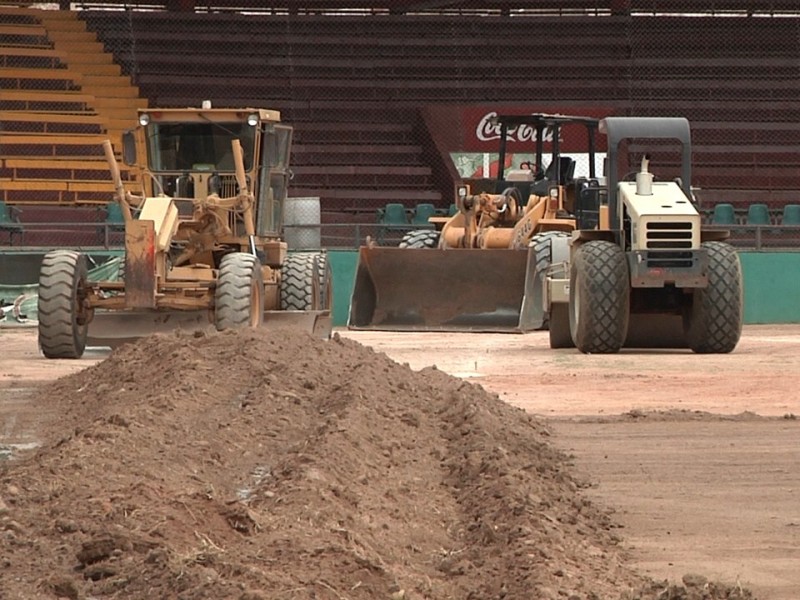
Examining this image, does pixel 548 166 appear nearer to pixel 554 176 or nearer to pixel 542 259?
pixel 554 176

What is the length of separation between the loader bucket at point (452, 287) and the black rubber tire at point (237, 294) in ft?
14.5

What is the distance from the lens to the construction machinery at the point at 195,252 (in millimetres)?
15766

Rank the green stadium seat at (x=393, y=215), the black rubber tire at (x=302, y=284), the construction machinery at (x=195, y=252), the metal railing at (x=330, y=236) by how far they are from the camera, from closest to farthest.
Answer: the construction machinery at (x=195, y=252)
the black rubber tire at (x=302, y=284)
the metal railing at (x=330, y=236)
the green stadium seat at (x=393, y=215)

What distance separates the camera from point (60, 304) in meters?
16.1

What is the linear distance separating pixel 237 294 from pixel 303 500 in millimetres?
8512

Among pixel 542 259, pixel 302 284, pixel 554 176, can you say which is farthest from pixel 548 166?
pixel 302 284

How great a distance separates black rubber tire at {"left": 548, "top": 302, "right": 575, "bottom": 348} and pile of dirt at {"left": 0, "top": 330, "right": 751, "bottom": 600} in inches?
246

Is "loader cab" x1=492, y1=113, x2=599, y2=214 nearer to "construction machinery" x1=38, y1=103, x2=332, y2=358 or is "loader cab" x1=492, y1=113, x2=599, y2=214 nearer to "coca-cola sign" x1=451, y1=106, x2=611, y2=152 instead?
"coca-cola sign" x1=451, y1=106, x2=611, y2=152

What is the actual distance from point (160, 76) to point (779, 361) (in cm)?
1681

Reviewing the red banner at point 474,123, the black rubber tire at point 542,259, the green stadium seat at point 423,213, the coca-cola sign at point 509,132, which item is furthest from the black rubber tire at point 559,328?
the red banner at point 474,123

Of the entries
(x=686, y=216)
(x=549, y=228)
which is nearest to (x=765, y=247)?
(x=549, y=228)

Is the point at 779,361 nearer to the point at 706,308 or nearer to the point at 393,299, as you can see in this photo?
A: the point at 706,308

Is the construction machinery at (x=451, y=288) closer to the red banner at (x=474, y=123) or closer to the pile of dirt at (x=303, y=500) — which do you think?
the pile of dirt at (x=303, y=500)

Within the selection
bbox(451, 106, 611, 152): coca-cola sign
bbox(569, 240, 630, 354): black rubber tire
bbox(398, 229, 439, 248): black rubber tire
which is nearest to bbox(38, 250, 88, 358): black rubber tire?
bbox(569, 240, 630, 354): black rubber tire
